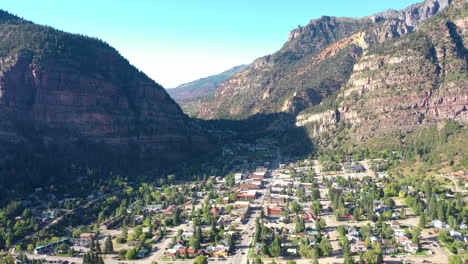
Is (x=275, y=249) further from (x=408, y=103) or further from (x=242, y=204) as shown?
(x=408, y=103)

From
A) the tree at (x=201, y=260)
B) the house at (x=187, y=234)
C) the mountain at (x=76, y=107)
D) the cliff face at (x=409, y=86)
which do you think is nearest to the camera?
the tree at (x=201, y=260)

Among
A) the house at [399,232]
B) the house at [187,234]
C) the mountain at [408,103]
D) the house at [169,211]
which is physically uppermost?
the mountain at [408,103]

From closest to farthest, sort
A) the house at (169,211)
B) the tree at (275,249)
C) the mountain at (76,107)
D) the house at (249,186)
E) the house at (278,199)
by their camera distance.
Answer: the tree at (275,249) → the house at (169,211) → the house at (278,199) → the house at (249,186) → the mountain at (76,107)

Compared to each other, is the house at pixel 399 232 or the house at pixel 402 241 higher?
the house at pixel 399 232

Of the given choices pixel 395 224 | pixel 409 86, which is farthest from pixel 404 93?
pixel 395 224

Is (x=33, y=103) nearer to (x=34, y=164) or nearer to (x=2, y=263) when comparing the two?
(x=34, y=164)

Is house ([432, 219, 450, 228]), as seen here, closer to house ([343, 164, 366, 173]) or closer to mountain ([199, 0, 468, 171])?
mountain ([199, 0, 468, 171])

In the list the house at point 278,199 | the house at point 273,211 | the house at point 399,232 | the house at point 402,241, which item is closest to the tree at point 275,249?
the house at point 273,211

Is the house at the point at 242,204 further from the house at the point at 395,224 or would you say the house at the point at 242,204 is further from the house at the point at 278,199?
the house at the point at 395,224
